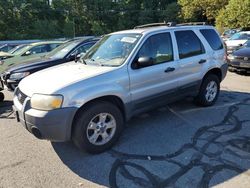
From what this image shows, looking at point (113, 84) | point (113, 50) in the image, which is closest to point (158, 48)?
point (113, 50)

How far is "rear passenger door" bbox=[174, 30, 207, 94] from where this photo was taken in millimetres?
5430

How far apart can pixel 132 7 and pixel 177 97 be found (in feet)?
158

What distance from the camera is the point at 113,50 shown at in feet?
16.5

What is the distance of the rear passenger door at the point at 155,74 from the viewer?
468 cm

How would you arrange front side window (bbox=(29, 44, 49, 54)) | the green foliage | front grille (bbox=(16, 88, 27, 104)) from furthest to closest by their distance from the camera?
1. the green foliage
2. front side window (bbox=(29, 44, 49, 54))
3. front grille (bbox=(16, 88, 27, 104))

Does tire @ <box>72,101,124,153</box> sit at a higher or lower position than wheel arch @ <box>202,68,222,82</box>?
lower

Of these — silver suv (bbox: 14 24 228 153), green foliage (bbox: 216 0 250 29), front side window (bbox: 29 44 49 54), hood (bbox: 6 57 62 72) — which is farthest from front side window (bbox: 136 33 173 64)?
green foliage (bbox: 216 0 250 29)

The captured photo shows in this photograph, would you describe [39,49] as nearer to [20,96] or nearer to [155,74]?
[20,96]

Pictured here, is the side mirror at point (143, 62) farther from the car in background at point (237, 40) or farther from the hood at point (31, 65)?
the car in background at point (237, 40)

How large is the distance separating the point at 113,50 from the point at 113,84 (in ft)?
3.01

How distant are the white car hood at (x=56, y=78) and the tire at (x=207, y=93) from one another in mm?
2503

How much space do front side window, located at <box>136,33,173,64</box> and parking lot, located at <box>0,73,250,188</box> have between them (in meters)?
1.27

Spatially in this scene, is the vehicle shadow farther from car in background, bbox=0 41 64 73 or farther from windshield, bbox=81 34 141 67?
car in background, bbox=0 41 64 73

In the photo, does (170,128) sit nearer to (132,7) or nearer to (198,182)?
(198,182)
